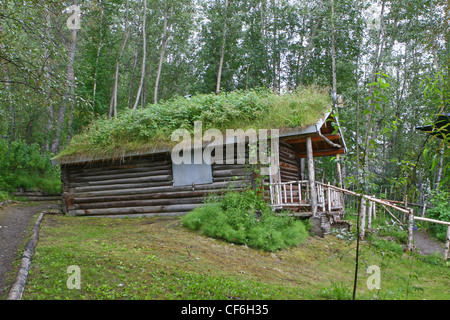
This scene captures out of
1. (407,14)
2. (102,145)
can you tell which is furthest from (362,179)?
(407,14)

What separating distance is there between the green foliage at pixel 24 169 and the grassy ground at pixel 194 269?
29.2ft

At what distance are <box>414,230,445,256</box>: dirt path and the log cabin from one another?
3234mm

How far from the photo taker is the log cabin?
34.0 feet

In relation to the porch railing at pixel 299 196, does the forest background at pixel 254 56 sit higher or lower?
higher

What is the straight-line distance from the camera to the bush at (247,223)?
8297mm

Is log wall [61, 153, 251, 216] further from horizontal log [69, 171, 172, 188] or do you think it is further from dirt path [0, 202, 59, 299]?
dirt path [0, 202, 59, 299]

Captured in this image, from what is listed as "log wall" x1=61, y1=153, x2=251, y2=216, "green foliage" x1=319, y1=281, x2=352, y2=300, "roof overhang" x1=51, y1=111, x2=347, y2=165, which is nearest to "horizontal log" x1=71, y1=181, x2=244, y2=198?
"log wall" x1=61, y1=153, x2=251, y2=216

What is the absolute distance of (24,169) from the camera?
17531mm

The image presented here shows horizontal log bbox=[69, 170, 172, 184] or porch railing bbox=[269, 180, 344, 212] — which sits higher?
horizontal log bbox=[69, 170, 172, 184]

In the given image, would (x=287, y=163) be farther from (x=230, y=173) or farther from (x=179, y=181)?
→ (x=179, y=181)

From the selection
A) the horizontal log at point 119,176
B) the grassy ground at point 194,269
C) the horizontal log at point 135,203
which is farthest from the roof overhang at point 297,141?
the grassy ground at point 194,269

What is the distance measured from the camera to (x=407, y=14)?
19.9m

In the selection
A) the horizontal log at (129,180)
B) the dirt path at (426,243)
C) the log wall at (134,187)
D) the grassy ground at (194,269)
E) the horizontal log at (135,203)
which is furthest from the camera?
the horizontal log at (129,180)

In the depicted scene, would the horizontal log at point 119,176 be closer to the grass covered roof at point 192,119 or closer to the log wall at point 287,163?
the grass covered roof at point 192,119
